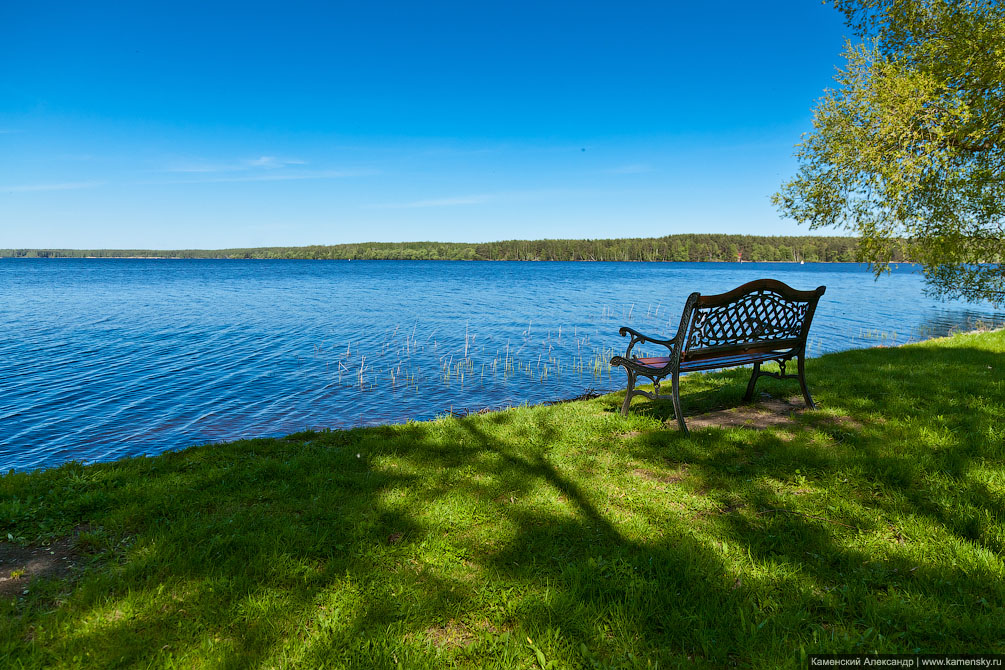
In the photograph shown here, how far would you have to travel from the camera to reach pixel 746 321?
6.27 meters

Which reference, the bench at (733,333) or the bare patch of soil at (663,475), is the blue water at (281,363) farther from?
the bare patch of soil at (663,475)

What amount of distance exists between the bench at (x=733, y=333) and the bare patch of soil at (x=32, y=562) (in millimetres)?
5619

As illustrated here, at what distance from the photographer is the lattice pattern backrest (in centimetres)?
599

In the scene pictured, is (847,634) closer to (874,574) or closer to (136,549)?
(874,574)

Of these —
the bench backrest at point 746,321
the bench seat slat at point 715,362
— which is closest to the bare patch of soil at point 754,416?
the bench seat slat at point 715,362

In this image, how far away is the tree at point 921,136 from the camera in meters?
11.7

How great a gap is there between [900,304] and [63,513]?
5299cm

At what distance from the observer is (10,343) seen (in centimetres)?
2003

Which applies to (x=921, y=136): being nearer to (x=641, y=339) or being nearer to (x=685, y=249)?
(x=641, y=339)

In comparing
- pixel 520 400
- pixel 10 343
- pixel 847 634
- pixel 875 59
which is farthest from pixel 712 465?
pixel 10 343

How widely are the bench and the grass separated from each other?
88 cm

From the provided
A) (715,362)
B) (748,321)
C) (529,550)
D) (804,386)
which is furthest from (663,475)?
(804,386)

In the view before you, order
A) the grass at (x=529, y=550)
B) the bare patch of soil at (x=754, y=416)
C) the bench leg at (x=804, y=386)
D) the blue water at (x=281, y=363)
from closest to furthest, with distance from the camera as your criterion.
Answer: the grass at (x=529, y=550) → the bare patch of soil at (x=754, y=416) → the bench leg at (x=804, y=386) → the blue water at (x=281, y=363)

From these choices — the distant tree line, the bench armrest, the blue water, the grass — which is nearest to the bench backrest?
the bench armrest
